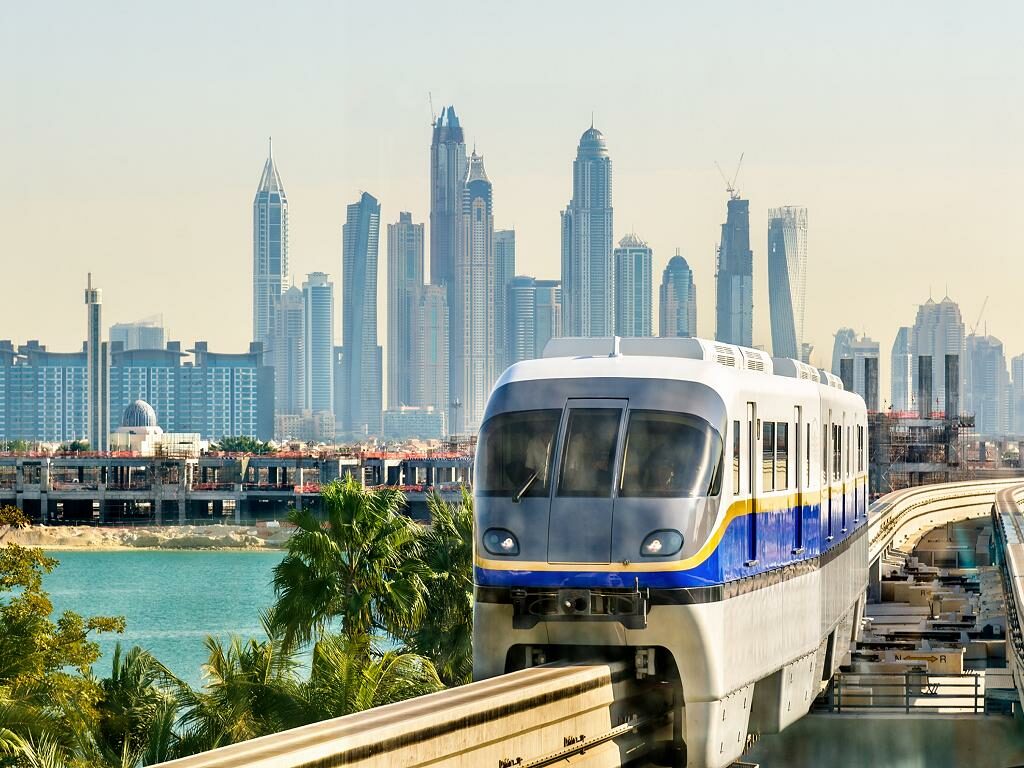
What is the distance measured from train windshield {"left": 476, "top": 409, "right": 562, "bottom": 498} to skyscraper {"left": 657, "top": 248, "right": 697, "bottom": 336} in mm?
1613

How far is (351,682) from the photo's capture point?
17297 mm

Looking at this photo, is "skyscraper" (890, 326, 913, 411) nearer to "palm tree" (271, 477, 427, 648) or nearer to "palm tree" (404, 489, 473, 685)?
"palm tree" (404, 489, 473, 685)

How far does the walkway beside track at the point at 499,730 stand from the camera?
8992 millimetres

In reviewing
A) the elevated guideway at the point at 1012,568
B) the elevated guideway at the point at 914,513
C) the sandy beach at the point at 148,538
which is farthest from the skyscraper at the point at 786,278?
the sandy beach at the point at 148,538

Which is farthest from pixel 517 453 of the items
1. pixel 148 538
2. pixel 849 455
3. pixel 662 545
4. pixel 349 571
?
pixel 148 538

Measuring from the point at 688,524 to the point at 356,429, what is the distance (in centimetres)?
256

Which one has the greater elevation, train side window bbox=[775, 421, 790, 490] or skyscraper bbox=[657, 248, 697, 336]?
skyscraper bbox=[657, 248, 697, 336]

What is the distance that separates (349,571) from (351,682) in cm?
755

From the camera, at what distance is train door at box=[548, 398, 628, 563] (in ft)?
42.8

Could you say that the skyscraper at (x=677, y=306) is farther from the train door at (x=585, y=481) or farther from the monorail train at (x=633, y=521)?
the train door at (x=585, y=481)

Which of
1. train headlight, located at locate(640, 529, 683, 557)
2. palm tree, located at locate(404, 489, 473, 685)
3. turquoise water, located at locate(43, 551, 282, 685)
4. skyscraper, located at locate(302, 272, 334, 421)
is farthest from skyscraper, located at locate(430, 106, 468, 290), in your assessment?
turquoise water, located at locate(43, 551, 282, 685)

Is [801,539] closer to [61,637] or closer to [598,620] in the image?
[598,620]

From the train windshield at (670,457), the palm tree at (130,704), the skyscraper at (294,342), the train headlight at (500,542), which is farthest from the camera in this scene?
the palm tree at (130,704)

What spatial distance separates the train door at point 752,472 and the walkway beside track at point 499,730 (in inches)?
61.6
